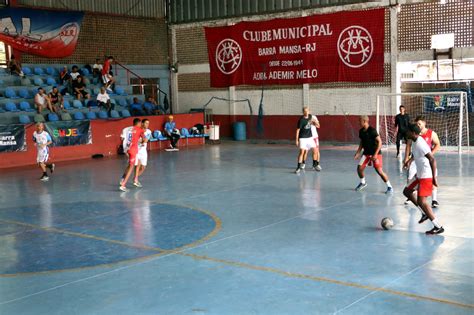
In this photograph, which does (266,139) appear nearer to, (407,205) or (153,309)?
(407,205)

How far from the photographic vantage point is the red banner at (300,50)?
97.3 feet

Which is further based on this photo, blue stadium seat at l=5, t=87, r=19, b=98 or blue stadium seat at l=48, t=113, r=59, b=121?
blue stadium seat at l=5, t=87, r=19, b=98

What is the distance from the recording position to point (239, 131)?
34.8 metres

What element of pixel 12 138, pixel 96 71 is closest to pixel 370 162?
pixel 12 138

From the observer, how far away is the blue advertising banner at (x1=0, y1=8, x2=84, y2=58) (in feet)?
100.0

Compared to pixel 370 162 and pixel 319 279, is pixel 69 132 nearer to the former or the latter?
pixel 370 162

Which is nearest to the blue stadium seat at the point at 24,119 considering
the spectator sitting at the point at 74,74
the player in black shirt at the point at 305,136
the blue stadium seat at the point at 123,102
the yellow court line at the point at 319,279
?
the spectator sitting at the point at 74,74

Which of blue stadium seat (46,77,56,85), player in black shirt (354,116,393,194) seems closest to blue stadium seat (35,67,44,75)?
blue stadium seat (46,77,56,85)

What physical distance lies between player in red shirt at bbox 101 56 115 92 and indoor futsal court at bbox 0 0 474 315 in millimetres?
127

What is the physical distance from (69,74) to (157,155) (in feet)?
28.2

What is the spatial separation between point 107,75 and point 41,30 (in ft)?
13.5

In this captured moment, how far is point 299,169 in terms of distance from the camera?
65.8ft

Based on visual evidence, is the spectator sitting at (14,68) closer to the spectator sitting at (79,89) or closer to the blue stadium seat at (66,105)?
the spectator sitting at (79,89)

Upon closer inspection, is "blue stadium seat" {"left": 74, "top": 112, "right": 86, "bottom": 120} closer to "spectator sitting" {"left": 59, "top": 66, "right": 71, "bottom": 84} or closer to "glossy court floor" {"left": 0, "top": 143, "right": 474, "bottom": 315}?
"spectator sitting" {"left": 59, "top": 66, "right": 71, "bottom": 84}
